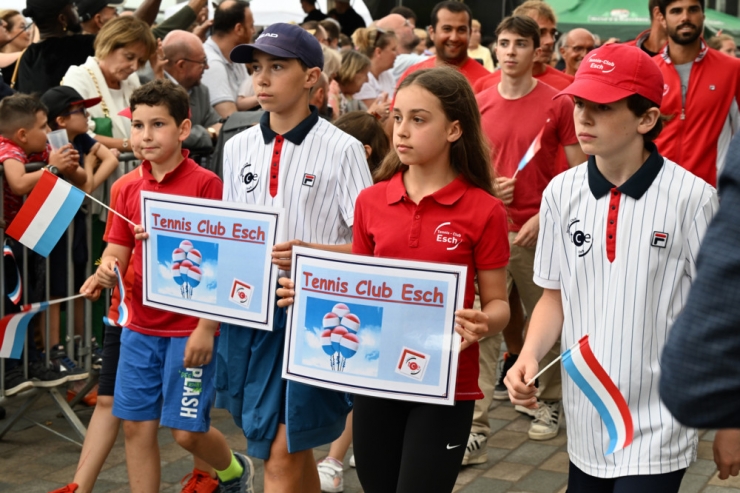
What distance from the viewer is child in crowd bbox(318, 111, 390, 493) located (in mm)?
5152

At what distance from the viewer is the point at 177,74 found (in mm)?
7758

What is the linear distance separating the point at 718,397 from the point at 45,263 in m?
5.28

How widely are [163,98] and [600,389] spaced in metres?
2.50

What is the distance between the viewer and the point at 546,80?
23.6ft

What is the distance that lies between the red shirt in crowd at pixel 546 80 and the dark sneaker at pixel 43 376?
127 inches

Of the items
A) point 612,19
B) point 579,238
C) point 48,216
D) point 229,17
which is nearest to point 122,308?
point 48,216

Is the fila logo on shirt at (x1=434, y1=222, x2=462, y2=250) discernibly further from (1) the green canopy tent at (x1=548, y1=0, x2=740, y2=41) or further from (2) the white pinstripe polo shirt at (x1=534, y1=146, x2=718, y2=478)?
Result: (1) the green canopy tent at (x1=548, y1=0, x2=740, y2=41)

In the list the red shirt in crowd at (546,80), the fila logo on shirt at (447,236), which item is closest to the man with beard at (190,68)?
the red shirt in crowd at (546,80)

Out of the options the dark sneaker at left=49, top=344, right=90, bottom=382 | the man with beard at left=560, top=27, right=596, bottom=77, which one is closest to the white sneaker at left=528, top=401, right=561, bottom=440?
the dark sneaker at left=49, top=344, right=90, bottom=382

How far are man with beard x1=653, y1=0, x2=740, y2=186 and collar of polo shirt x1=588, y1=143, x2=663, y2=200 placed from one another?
3426mm

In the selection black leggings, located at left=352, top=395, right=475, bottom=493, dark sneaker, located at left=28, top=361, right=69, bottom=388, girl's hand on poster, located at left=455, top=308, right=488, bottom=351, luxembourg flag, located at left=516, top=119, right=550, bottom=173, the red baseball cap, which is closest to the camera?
the red baseball cap

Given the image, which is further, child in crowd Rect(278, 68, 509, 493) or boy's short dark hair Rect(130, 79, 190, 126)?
boy's short dark hair Rect(130, 79, 190, 126)

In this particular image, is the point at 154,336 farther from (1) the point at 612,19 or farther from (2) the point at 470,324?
(1) the point at 612,19

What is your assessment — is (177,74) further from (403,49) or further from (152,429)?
(403,49)
